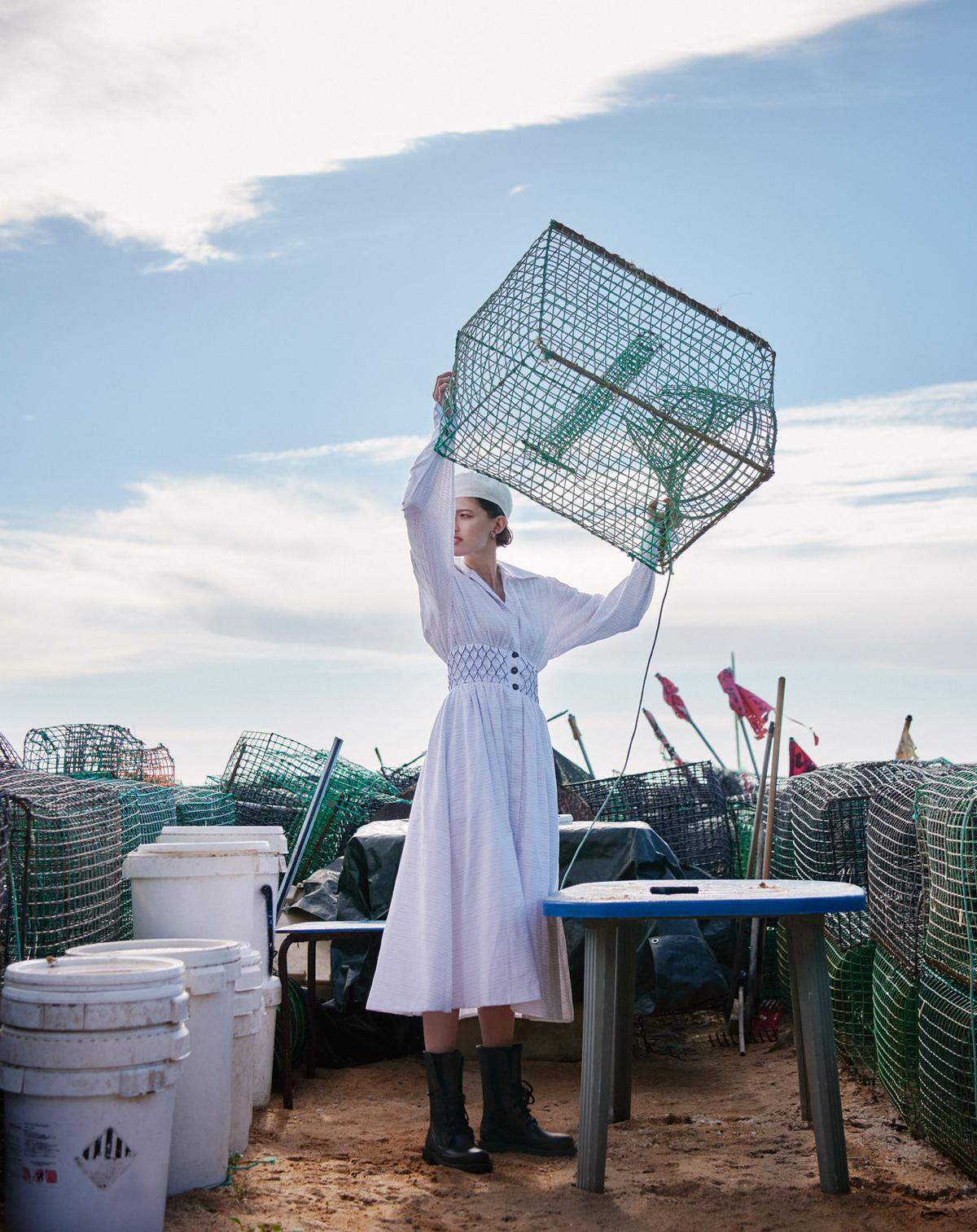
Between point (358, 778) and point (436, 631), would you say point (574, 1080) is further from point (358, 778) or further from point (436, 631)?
point (358, 778)

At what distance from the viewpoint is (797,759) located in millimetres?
10172

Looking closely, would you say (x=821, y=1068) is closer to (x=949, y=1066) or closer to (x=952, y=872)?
(x=949, y=1066)

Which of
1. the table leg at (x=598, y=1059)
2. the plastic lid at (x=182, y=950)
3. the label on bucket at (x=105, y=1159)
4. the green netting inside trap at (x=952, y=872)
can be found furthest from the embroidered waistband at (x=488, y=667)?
the label on bucket at (x=105, y=1159)

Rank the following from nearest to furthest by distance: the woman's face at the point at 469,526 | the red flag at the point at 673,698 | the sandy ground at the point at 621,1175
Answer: the sandy ground at the point at 621,1175 → the woman's face at the point at 469,526 → the red flag at the point at 673,698

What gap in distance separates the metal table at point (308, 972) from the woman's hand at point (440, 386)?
7.25 feet

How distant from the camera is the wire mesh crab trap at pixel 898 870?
4.15 m

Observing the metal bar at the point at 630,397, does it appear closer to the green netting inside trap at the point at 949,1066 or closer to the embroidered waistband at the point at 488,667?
the embroidered waistband at the point at 488,667

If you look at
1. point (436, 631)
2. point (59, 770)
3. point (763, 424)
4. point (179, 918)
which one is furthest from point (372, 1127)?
point (59, 770)

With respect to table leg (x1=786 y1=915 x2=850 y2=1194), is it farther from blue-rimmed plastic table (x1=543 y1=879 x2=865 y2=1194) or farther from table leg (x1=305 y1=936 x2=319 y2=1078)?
table leg (x1=305 y1=936 x2=319 y2=1078)

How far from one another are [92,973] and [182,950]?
581mm

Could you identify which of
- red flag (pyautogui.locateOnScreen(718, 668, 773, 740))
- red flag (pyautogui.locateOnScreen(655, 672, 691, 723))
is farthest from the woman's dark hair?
red flag (pyautogui.locateOnScreen(655, 672, 691, 723))

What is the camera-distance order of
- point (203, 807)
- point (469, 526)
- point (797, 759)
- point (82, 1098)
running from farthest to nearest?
point (797, 759) < point (203, 807) < point (469, 526) < point (82, 1098)

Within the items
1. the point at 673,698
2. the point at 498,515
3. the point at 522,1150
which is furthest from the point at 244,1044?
the point at 673,698

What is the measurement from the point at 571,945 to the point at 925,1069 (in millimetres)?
2161
